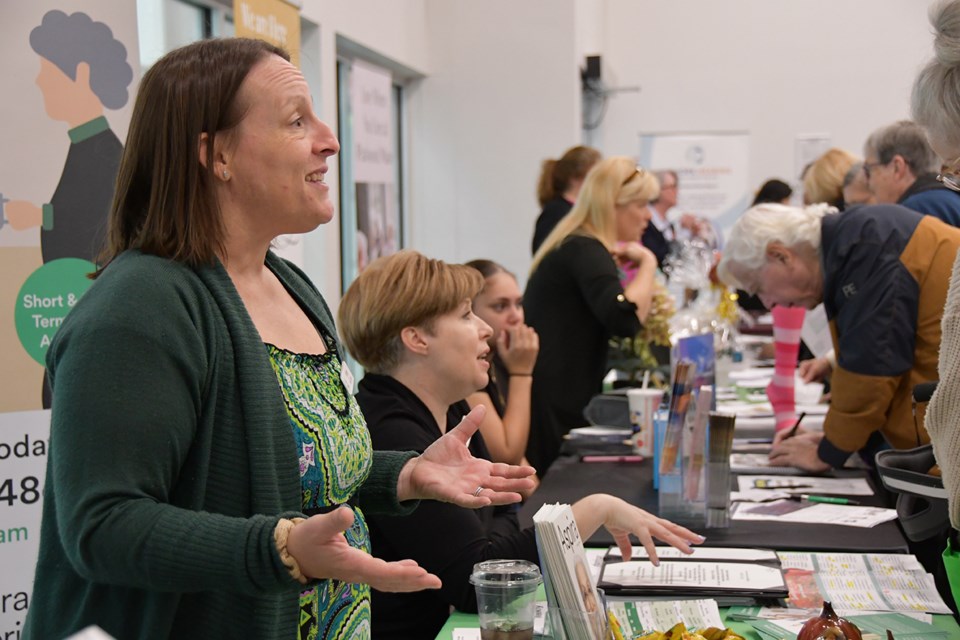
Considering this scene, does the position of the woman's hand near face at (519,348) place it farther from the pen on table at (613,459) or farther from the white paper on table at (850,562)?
the white paper on table at (850,562)

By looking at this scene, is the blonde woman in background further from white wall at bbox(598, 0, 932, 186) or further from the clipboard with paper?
white wall at bbox(598, 0, 932, 186)

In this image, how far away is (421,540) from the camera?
5.77 feet

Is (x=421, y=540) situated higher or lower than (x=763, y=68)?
lower

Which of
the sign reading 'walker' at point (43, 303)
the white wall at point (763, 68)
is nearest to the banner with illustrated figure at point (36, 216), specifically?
the sign reading 'walker' at point (43, 303)

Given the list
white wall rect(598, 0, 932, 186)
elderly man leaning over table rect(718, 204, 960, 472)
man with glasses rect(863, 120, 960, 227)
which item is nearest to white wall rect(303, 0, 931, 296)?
white wall rect(598, 0, 932, 186)

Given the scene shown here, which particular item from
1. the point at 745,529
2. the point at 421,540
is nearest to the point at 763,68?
the point at 745,529

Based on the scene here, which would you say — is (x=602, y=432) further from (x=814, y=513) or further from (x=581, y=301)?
(x=814, y=513)

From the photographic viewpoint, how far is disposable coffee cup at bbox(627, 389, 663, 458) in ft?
9.55

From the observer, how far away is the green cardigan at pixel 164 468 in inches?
38.4

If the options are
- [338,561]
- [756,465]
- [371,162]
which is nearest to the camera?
[338,561]

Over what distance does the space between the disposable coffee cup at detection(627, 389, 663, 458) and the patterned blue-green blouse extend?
5.52ft

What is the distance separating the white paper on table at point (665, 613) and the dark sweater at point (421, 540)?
0.22 m

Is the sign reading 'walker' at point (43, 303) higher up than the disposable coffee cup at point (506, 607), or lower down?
higher up

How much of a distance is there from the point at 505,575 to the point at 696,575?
0.52 metres
